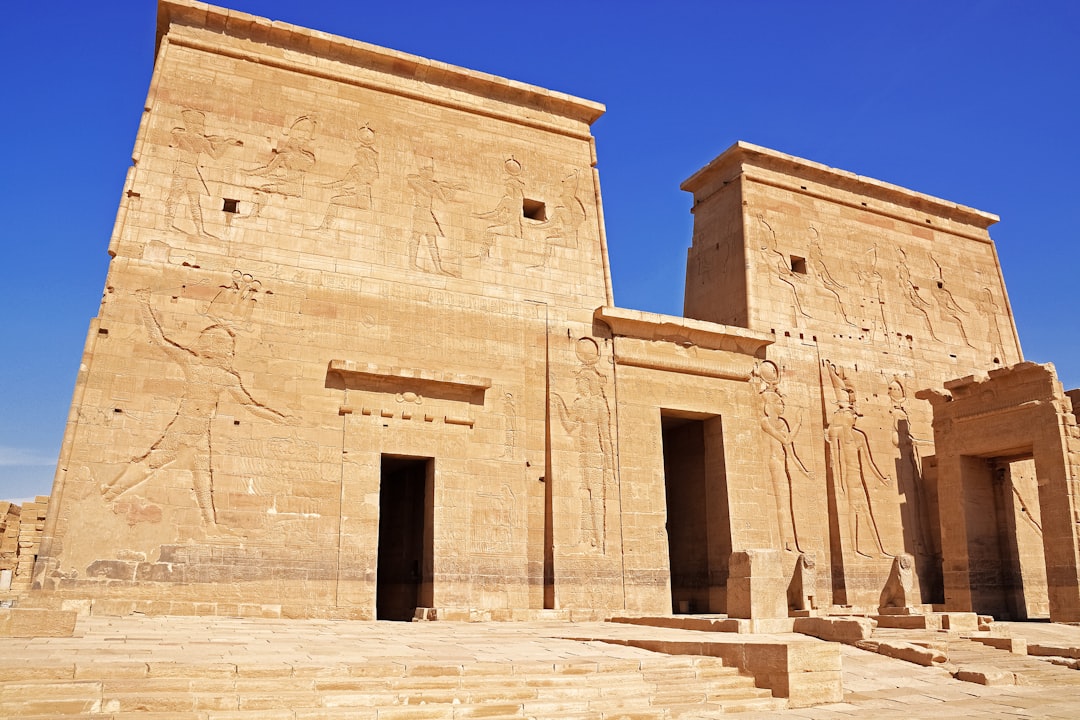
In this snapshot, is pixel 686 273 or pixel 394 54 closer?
pixel 394 54

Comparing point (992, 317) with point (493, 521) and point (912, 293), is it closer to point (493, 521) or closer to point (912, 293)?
point (912, 293)

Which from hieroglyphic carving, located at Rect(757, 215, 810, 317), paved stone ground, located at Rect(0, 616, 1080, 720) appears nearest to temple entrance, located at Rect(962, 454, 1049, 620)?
hieroglyphic carving, located at Rect(757, 215, 810, 317)

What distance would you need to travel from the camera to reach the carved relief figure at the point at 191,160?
1224cm

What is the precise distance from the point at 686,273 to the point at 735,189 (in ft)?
7.21

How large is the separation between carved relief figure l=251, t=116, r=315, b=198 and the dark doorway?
14.5 feet

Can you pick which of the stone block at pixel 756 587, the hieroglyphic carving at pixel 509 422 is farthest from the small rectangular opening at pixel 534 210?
the stone block at pixel 756 587

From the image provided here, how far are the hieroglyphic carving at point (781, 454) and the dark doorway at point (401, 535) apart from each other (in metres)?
6.25

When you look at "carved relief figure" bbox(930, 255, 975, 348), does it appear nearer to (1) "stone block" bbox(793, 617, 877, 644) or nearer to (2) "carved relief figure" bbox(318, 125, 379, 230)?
(1) "stone block" bbox(793, 617, 877, 644)

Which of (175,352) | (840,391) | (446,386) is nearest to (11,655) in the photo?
(175,352)

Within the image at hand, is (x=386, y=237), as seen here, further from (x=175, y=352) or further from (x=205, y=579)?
(x=205, y=579)

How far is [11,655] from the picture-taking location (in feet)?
19.1

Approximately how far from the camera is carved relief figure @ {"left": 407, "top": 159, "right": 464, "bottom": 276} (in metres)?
13.7

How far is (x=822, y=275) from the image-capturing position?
17.4 m

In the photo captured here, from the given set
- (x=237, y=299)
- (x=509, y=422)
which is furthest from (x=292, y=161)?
(x=509, y=422)
